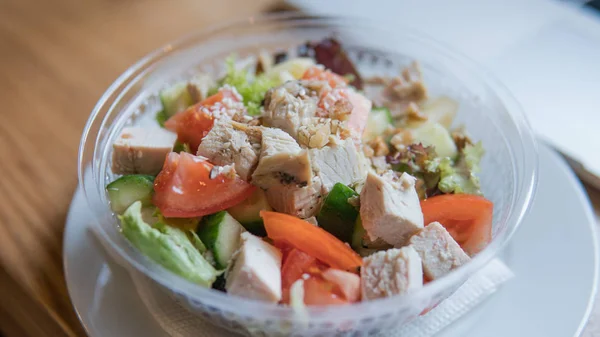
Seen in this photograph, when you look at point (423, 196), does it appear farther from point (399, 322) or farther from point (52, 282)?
point (52, 282)

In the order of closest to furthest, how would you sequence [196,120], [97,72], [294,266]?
1. [294,266]
2. [196,120]
3. [97,72]

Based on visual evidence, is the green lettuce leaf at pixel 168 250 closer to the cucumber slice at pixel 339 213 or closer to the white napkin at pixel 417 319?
the white napkin at pixel 417 319

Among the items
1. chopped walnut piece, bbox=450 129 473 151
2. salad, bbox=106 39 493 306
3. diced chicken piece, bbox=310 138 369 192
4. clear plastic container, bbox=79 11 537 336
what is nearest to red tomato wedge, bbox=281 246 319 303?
salad, bbox=106 39 493 306

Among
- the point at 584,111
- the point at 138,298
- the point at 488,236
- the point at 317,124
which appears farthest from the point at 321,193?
the point at 584,111

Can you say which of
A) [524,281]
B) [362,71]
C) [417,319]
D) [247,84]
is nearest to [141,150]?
[247,84]

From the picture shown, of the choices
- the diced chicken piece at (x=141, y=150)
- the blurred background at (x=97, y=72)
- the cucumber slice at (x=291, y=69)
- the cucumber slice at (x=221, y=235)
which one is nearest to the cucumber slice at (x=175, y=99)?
the diced chicken piece at (x=141, y=150)

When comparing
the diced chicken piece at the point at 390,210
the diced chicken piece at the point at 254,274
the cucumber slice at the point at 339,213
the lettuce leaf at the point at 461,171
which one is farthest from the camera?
the lettuce leaf at the point at 461,171

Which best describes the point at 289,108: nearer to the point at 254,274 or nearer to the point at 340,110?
the point at 340,110

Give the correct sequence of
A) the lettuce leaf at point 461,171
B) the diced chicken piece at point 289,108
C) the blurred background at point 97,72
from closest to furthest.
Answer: the diced chicken piece at point 289,108 < the lettuce leaf at point 461,171 < the blurred background at point 97,72
